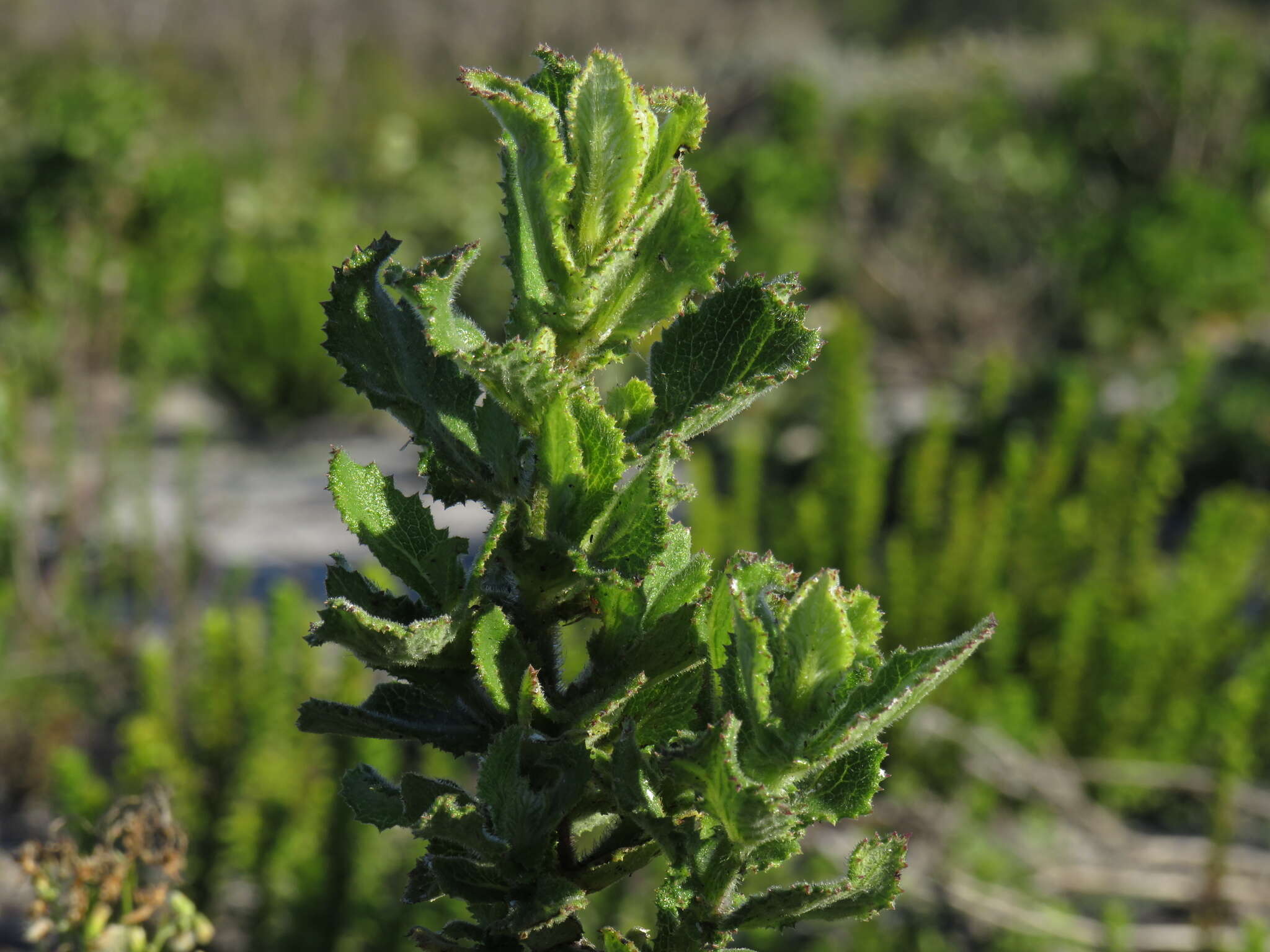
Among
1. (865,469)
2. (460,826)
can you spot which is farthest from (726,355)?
(865,469)

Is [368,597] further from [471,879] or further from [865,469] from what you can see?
[865,469]

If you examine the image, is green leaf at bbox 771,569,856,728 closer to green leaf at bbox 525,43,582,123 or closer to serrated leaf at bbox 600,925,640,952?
serrated leaf at bbox 600,925,640,952

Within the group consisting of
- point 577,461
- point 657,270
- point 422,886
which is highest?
point 657,270

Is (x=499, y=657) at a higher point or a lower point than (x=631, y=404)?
lower

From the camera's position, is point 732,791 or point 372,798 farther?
point 372,798

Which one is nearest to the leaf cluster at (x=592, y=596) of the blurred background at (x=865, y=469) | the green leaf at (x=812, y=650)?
the green leaf at (x=812, y=650)

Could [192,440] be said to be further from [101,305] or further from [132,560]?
[101,305]

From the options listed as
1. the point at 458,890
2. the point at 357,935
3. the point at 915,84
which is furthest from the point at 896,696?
the point at 915,84
